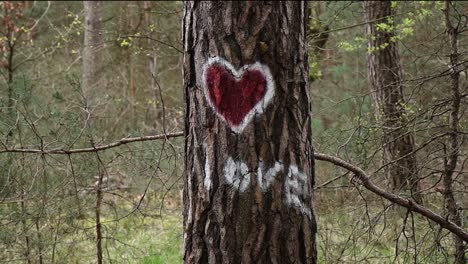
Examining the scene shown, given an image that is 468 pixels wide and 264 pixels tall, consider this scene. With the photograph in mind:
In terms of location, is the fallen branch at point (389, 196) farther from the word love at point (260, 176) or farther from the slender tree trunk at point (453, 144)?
the word love at point (260, 176)

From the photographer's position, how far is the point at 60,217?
4945 mm

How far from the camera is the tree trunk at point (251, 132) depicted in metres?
2.37

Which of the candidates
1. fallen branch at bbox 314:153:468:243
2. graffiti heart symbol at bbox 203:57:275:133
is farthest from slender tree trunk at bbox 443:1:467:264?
graffiti heart symbol at bbox 203:57:275:133

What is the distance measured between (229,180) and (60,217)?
2994 mm

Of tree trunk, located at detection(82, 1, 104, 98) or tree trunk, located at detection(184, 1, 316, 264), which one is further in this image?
tree trunk, located at detection(82, 1, 104, 98)

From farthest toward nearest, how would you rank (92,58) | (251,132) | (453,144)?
(92,58), (453,144), (251,132)

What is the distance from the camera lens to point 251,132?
7.79ft

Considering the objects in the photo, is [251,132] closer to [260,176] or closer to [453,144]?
[260,176]

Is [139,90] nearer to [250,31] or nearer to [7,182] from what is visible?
[7,182]

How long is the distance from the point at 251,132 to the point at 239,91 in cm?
19

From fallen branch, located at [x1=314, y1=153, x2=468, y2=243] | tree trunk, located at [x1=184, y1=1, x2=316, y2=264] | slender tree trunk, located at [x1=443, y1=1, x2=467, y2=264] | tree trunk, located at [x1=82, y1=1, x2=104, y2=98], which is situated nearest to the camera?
tree trunk, located at [x1=184, y1=1, x2=316, y2=264]

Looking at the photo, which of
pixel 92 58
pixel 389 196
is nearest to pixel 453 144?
pixel 389 196

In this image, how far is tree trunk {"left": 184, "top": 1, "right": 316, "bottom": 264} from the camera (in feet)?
7.79

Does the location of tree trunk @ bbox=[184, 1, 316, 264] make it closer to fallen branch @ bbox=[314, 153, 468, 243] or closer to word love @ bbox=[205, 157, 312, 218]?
word love @ bbox=[205, 157, 312, 218]
